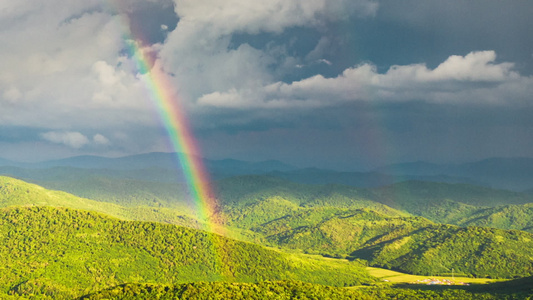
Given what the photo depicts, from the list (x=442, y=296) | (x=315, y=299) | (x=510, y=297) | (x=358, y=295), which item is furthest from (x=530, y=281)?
(x=315, y=299)

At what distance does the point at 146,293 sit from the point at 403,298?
420 ft

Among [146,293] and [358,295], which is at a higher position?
[146,293]

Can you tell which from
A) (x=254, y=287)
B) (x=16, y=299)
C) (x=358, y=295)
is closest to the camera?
(x=254, y=287)

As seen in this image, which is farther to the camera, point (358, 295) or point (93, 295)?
point (358, 295)

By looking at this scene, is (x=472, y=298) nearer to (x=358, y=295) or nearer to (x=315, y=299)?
(x=358, y=295)

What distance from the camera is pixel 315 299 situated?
498 feet

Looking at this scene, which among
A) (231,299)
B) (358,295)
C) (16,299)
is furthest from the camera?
(16,299)

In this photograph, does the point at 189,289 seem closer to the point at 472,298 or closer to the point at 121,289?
the point at 121,289

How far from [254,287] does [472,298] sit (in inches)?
4409

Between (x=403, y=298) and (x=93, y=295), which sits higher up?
(x=93, y=295)

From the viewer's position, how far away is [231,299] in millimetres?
143875

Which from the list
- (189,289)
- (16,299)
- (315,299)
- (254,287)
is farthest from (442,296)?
(16,299)

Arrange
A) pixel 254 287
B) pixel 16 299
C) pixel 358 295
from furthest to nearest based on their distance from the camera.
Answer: pixel 16 299
pixel 358 295
pixel 254 287

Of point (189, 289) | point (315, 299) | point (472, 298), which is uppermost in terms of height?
point (189, 289)
